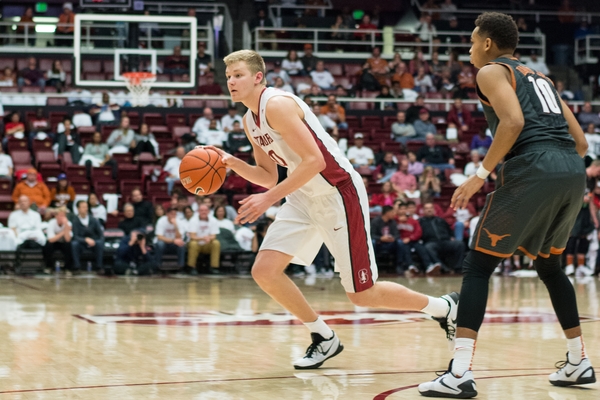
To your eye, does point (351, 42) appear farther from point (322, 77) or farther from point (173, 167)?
point (173, 167)

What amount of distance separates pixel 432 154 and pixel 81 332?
11.4 metres

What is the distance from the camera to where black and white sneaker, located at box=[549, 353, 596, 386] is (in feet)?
14.6

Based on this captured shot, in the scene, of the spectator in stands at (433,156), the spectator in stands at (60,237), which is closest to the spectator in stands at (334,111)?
the spectator in stands at (433,156)

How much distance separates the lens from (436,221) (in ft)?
47.5

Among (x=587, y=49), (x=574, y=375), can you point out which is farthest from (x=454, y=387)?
(x=587, y=49)

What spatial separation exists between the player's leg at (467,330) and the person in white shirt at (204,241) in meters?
9.81

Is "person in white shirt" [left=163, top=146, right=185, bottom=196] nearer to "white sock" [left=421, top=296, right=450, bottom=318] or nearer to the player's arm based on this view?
"white sock" [left=421, top=296, right=450, bottom=318]

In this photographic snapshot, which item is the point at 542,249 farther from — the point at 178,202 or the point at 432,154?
the point at 432,154

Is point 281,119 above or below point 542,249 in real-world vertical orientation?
above

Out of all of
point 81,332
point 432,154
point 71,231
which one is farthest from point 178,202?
point 81,332

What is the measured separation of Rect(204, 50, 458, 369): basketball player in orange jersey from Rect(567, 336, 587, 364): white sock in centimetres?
93

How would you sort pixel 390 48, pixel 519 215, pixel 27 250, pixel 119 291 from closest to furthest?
pixel 519 215 → pixel 119 291 → pixel 27 250 → pixel 390 48

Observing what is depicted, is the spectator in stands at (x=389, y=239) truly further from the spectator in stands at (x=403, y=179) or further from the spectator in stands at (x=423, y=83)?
the spectator in stands at (x=423, y=83)

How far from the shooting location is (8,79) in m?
18.8
